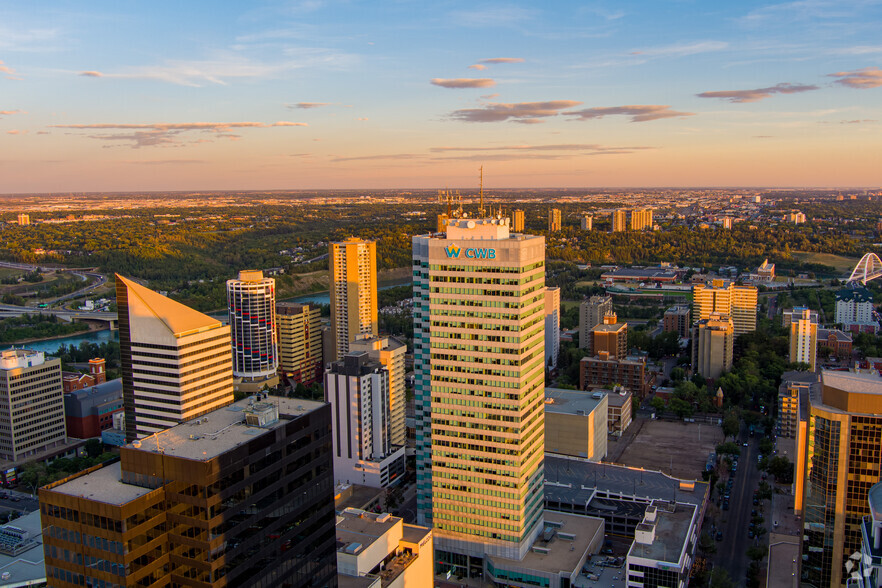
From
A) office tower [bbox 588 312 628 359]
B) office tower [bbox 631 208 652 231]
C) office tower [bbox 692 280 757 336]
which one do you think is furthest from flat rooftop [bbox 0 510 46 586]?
office tower [bbox 631 208 652 231]

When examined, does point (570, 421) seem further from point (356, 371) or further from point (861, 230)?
point (861, 230)

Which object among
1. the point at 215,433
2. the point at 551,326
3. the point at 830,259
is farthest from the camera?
the point at 830,259

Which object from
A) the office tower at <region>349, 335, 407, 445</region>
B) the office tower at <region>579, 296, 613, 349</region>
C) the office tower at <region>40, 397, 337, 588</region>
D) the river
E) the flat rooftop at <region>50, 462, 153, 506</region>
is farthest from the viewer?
the river

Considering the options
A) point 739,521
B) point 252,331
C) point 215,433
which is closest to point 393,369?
point 252,331

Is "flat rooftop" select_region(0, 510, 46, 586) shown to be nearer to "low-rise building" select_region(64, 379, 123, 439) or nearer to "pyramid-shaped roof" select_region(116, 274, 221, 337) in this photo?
"pyramid-shaped roof" select_region(116, 274, 221, 337)

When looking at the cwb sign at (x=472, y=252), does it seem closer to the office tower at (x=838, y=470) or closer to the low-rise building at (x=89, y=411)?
the office tower at (x=838, y=470)

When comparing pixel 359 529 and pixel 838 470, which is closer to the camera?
pixel 359 529

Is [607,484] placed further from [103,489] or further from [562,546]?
[103,489]

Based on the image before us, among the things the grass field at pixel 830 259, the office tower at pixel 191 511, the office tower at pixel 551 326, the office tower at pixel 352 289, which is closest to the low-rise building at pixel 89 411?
the office tower at pixel 352 289
